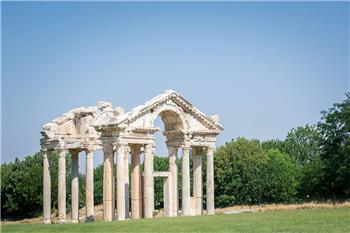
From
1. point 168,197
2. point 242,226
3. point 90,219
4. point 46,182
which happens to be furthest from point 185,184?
point 242,226

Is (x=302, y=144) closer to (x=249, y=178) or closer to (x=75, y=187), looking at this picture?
(x=249, y=178)

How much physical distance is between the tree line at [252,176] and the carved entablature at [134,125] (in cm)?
2440

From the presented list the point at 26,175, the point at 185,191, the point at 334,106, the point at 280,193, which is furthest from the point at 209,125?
the point at 280,193

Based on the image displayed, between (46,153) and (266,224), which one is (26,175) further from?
(266,224)

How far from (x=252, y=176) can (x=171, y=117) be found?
42.8 metres

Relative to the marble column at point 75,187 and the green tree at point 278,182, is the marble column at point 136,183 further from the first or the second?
the green tree at point 278,182

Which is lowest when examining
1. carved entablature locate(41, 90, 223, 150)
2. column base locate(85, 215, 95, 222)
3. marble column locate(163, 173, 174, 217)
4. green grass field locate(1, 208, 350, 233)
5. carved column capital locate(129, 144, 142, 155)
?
column base locate(85, 215, 95, 222)

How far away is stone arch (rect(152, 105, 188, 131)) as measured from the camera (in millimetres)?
54981

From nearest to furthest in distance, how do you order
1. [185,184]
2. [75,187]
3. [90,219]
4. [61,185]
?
[185,184], [90,219], [61,185], [75,187]

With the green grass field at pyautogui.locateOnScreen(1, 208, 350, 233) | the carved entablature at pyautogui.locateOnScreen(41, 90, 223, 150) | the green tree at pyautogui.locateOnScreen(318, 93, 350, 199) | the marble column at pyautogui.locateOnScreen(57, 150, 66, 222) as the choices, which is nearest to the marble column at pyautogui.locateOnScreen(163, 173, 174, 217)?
the carved entablature at pyautogui.locateOnScreen(41, 90, 223, 150)

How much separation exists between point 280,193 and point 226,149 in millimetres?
9752

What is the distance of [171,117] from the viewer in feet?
188

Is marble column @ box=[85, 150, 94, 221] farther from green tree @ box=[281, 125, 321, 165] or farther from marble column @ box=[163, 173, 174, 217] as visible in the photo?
green tree @ box=[281, 125, 321, 165]

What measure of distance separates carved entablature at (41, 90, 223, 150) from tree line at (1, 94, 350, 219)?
24.4 meters
